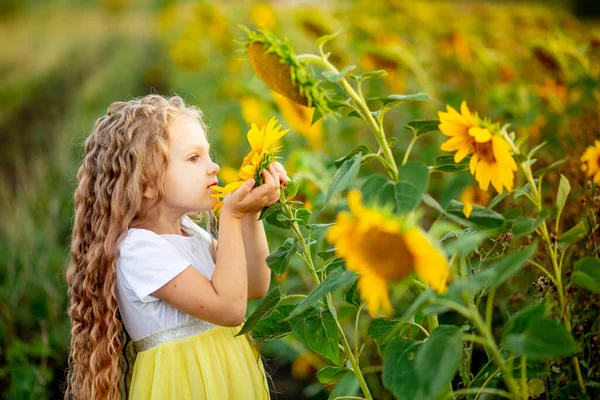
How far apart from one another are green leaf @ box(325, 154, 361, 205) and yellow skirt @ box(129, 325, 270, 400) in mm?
454

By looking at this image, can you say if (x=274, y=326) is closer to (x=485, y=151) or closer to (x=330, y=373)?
(x=330, y=373)

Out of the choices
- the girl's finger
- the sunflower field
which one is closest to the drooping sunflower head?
the sunflower field

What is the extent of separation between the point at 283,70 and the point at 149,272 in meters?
0.43

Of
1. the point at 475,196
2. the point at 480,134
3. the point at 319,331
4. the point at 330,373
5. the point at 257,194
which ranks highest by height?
the point at 480,134

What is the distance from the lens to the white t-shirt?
118 centimetres

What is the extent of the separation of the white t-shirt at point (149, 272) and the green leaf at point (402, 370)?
42cm

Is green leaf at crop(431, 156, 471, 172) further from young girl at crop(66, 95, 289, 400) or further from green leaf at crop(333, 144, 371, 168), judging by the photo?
young girl at crop(66, 95, 289, 400)

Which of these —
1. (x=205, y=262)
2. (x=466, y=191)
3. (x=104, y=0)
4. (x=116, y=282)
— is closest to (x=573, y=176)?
(x=466, y=191)

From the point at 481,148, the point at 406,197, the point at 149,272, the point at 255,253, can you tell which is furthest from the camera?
the point at 255,253

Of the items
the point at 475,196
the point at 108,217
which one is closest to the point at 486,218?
the point at 108,217

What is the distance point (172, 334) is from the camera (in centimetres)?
123

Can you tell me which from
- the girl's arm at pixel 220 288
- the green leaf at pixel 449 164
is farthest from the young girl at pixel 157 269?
the green leaf at pixel 449 164

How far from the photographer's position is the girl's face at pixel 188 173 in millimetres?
1244

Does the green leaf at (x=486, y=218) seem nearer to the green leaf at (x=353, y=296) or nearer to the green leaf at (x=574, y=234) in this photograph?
the green leaf at (x=574, y=234)
